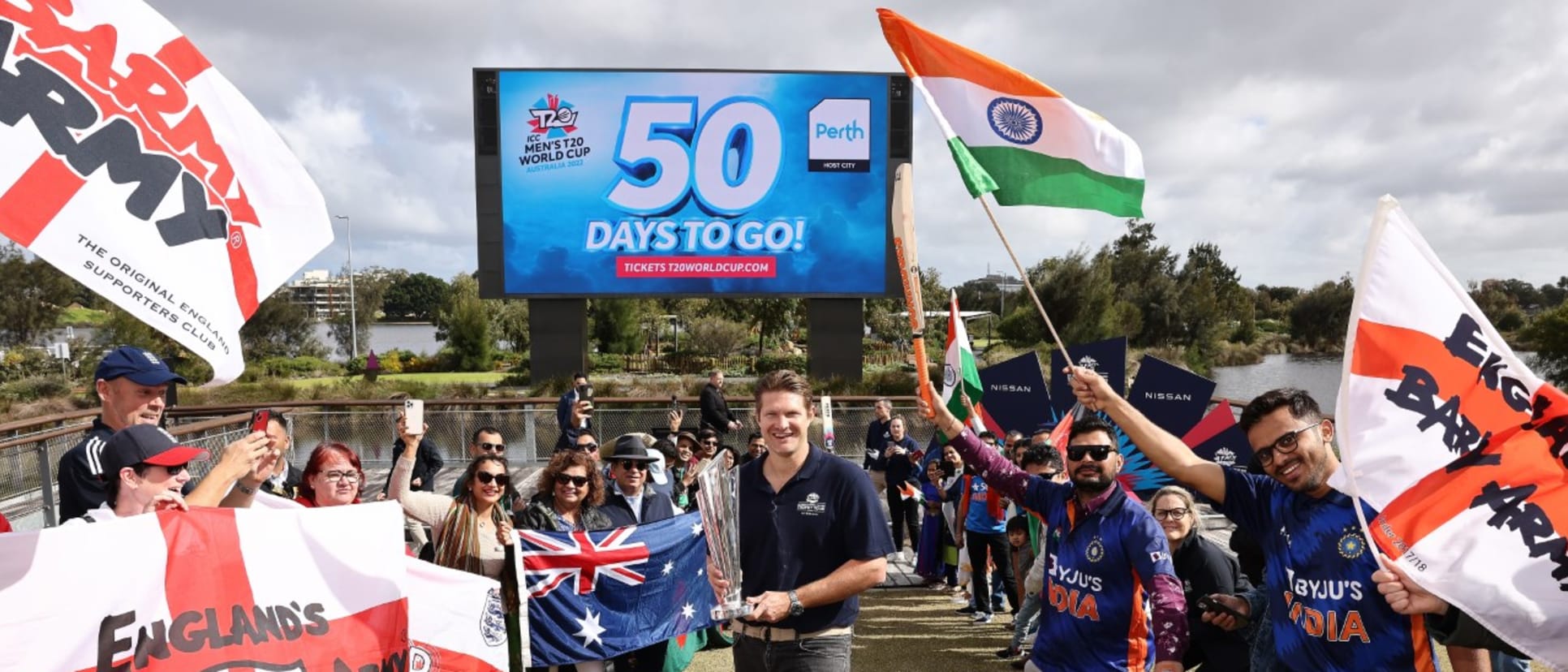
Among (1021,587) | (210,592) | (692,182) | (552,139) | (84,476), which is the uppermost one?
(552,139)

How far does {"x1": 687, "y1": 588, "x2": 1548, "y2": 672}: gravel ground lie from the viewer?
6234 mm

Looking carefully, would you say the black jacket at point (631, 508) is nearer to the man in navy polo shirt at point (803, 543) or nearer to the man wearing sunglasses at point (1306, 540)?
the man in navy polo shirt at point (803, 543)

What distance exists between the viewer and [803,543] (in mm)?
3160

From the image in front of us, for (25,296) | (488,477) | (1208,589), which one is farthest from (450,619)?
(25,296)

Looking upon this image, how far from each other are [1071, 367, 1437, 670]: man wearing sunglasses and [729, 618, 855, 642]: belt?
1259 millimetres

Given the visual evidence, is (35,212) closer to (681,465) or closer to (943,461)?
(681,465)

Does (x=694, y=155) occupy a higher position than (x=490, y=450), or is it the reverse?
(x=694, y=155)

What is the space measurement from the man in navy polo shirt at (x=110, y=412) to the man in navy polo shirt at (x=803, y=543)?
88.0 inches

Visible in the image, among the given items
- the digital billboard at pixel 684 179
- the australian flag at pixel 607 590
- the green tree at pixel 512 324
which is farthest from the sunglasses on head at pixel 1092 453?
the green tree at pixel 512 324

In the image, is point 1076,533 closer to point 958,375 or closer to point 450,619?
point 958,375

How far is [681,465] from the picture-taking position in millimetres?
8016

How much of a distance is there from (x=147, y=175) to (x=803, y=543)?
8.52ft

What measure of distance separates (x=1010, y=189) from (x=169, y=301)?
358 centimetres

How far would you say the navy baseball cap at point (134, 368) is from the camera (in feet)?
11.4
